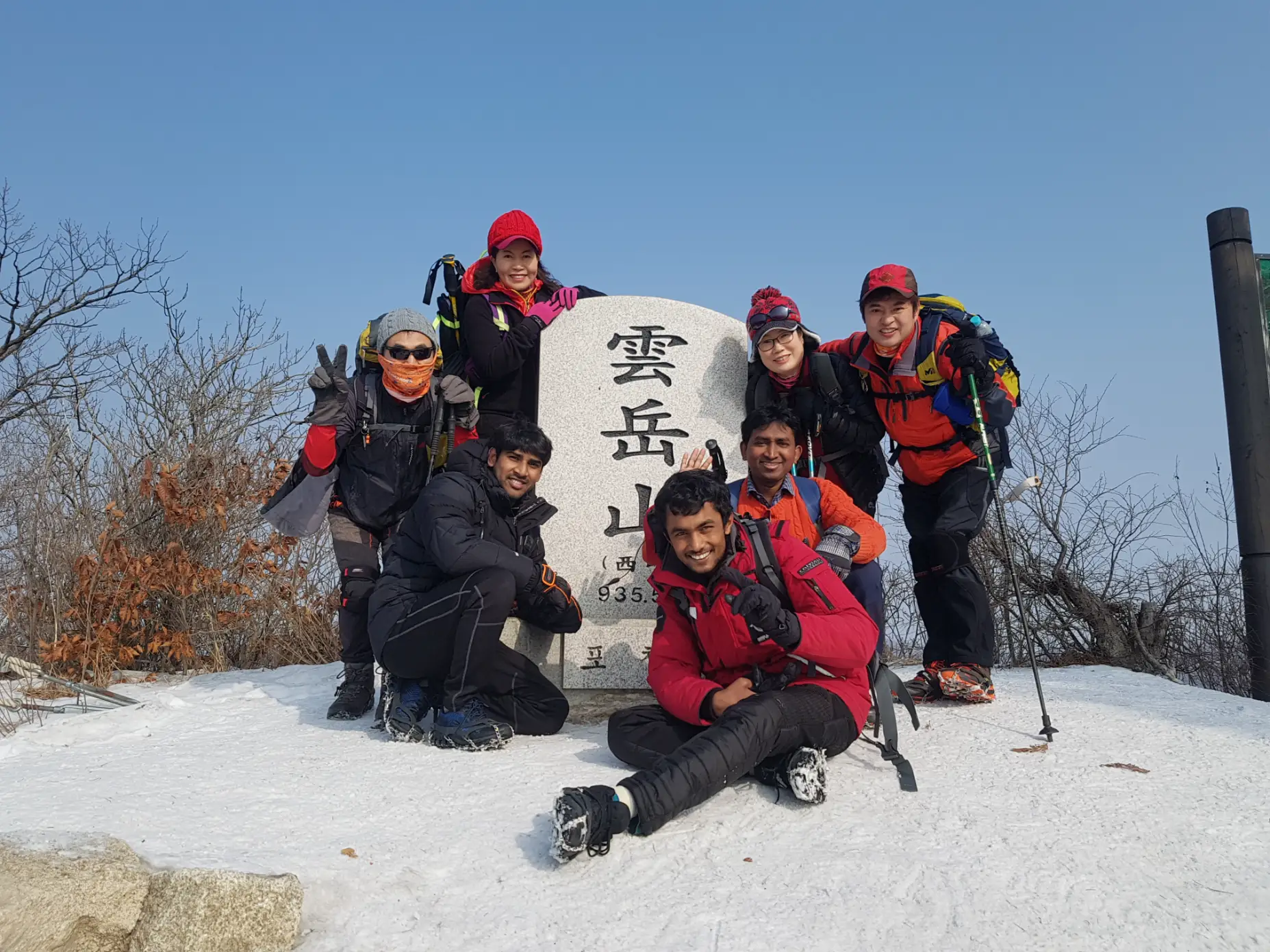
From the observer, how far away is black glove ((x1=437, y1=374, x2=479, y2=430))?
13.7ft

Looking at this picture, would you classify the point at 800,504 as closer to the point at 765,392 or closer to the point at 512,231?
the point at 765,392

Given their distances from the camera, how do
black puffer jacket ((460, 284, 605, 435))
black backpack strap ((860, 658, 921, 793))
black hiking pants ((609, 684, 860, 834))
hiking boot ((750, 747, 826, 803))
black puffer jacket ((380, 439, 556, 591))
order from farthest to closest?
black puffer jacket ((460, 284, 605, 435)), black puffer jacket ((380, 439, 556, 591)), black backpack strap ((860, 658, 921, 793)), hiking boot ((750, 747, 826, 803)), black hiking pants ((609, 684, 860, 834))

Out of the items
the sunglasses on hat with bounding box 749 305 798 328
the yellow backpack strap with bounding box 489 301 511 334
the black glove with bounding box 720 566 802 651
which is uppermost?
the yellow backpack strap with bounding box 489 301 511 334

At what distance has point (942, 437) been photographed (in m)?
4.00

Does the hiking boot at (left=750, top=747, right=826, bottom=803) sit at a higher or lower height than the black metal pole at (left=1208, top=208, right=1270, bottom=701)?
lower

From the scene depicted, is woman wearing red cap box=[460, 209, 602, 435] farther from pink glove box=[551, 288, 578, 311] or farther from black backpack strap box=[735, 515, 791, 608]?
black backpack strap box=[735, 515, 791, 608]

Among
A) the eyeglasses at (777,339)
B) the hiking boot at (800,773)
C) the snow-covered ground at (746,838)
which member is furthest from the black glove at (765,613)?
the eyeglasses at (777,339)

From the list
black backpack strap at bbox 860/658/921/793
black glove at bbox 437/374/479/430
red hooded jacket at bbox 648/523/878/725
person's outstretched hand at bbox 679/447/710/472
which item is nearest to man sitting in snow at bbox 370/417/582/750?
black glove at bbox 437/374/479/430

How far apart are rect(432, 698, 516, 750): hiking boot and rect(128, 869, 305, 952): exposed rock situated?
1353 mm

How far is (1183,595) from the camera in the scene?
19.6 ft

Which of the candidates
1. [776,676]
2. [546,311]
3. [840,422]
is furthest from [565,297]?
[776,676]

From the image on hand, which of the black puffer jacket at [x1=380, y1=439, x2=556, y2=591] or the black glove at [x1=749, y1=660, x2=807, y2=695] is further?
the black puffer jacket at [x1=380, y1=439, x2=556, y2=591]

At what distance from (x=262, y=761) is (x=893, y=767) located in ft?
7.32

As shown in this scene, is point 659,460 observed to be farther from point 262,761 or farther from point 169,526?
point 169,526
